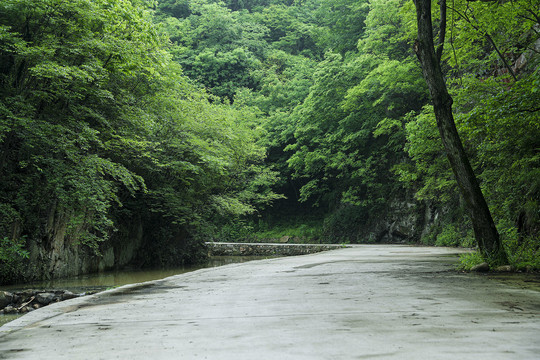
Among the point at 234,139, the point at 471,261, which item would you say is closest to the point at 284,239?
the point at 234,139

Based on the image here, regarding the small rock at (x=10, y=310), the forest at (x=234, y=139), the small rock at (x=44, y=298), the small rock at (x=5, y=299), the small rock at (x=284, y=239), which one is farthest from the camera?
the small rock at (x=284, y=239)

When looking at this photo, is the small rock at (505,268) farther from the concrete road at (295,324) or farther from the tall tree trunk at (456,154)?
the concrete road at (295,324)

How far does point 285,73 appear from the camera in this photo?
40.6 meters

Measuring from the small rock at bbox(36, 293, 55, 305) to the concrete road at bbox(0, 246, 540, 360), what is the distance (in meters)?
2.72

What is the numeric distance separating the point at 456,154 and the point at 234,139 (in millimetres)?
15834

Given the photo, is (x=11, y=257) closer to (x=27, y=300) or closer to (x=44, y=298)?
(x=27, y=300)

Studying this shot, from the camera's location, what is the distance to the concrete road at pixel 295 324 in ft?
8.50

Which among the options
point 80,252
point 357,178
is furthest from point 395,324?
point 357,178

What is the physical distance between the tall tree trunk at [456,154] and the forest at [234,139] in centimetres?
23

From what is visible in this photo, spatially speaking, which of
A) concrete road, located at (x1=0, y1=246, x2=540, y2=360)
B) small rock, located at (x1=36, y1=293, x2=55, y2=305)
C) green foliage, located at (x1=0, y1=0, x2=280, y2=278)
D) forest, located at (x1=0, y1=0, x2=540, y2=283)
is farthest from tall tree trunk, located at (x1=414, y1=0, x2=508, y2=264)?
small rock, located at (x1=36, y1=293, x2=55, y2=305)

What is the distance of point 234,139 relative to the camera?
22594mm

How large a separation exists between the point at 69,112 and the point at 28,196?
251 centimetres

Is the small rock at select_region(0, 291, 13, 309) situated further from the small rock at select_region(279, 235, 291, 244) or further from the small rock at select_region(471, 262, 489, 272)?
the small rock at select_region(279, 235, 291, 244)

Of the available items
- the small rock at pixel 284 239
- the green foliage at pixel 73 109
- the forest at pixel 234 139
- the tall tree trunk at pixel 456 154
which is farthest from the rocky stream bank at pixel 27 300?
the small rock at pixel 284 239
